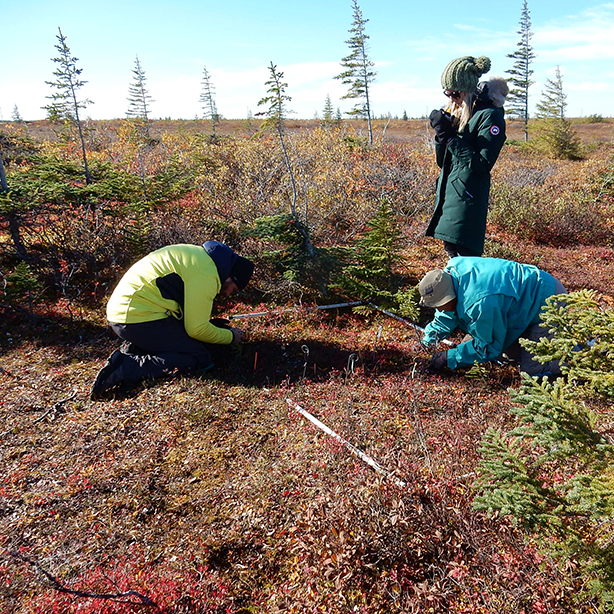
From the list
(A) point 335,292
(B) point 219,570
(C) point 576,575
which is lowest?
(B) point 219,570

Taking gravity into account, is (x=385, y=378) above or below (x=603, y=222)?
below

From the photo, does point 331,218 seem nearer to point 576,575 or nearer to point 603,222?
point 603,222

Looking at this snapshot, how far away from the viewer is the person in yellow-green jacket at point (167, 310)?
4684 millimetres

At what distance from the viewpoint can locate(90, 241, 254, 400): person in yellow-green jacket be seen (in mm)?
4684

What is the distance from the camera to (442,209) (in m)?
4.90

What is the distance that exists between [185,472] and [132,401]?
1.35 meters

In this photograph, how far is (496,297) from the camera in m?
3.94

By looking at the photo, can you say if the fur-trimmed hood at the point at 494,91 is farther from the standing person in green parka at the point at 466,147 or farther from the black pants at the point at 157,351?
the black pants at the point at 157,351

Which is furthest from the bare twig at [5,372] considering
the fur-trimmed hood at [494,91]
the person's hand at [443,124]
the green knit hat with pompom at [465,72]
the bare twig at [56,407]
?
the fur-trimmed hood at [494,91]

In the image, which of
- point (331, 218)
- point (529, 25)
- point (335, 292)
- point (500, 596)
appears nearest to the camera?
point (500, 596)

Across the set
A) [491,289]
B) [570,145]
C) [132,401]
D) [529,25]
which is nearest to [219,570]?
[132,401]

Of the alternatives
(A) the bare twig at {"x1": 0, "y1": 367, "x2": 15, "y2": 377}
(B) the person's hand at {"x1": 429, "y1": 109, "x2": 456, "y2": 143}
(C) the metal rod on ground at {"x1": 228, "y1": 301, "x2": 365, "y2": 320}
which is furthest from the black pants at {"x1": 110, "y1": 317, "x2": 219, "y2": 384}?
(B) the person's hand at {"x1": 429, "y1": 109, "x2": 456, "y2": 143}

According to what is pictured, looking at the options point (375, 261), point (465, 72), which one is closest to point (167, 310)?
point (375, 261)

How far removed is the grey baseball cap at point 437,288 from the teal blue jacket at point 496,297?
11cm
